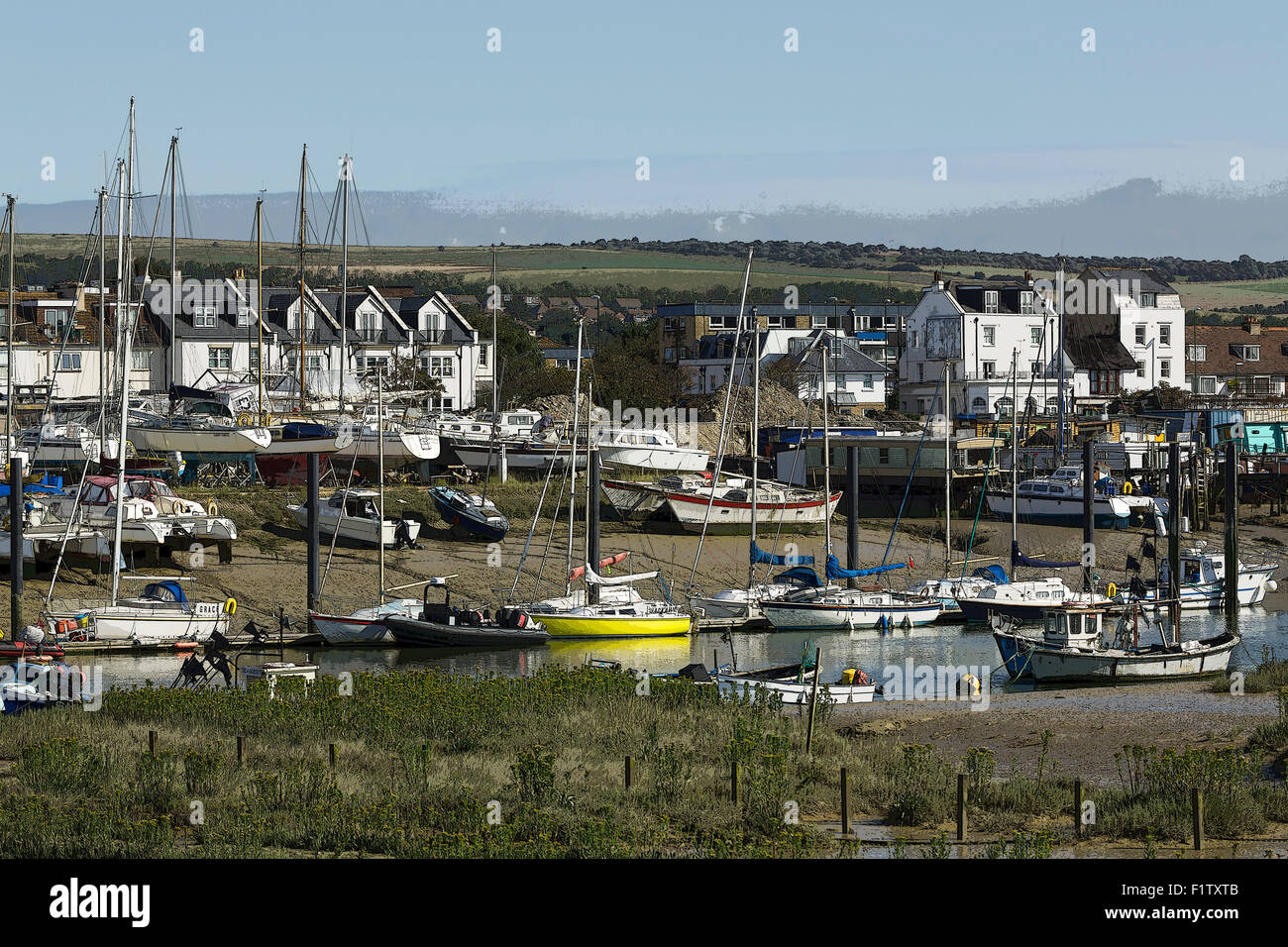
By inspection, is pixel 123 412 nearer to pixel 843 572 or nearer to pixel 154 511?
pixel 154 511

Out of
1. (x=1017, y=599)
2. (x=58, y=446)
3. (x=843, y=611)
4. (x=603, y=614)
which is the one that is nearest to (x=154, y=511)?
(x=58, y=446)

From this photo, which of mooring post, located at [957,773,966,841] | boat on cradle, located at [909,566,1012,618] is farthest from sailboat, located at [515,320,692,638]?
mooring post, located at [957,773,966,841]

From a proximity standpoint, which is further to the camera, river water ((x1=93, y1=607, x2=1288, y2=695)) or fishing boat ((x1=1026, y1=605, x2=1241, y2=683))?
river water ((x1=93, y1=607, x2=1288, y2=695))

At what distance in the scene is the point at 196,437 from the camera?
229ft

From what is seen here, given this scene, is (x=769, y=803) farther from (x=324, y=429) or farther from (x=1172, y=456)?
(x=324, y=429)

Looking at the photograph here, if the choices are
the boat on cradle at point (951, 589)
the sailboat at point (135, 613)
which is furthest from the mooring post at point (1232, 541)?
the sailboat at point (135, 613)

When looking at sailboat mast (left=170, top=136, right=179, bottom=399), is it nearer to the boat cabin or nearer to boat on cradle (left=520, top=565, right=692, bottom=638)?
boat on cradle (left=520, top=565, right=692, bottom=638)

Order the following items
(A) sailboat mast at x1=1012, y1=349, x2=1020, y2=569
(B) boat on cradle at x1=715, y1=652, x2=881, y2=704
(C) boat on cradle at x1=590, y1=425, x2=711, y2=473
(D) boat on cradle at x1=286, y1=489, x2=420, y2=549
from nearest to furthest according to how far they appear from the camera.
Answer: (B) boat on cradle at x1=715, y1=652, x2=881, y2=704 < (D) boat on cradle at x1=286, y1=489, x2=420, y2=549 < (A) sailboat mast at x1=1012, y1=349, x2=1020, y2=569 < (C) boat on cradle at x1=590, y1=425, x2=711, y2=473

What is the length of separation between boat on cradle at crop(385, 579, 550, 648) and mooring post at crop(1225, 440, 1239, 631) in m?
23.2

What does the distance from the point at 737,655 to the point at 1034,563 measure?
745 inches

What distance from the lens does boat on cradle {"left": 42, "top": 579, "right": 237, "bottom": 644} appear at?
45438 millimetres

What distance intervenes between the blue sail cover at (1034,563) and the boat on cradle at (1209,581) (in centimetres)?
361

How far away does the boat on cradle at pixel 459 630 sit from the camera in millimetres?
46938

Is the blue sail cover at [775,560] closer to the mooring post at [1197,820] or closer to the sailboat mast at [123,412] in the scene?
the sailboat mast at [123,412]
